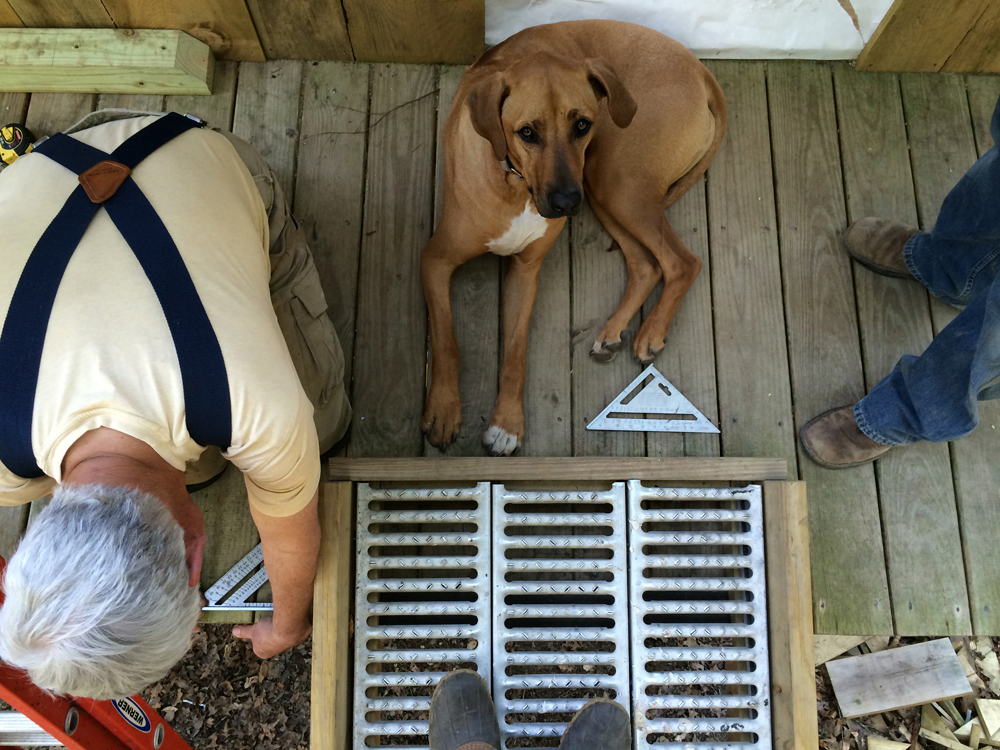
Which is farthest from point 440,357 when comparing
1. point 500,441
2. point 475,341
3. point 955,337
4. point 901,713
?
point 901,713

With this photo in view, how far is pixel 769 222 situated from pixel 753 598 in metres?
1.32

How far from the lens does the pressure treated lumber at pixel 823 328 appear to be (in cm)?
217

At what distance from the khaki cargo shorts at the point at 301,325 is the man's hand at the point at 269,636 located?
0.46m

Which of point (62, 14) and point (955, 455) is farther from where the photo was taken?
point (62, 14)

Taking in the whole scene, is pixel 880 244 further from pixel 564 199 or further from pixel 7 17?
pixel 7 17

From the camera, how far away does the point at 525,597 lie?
2.16 m

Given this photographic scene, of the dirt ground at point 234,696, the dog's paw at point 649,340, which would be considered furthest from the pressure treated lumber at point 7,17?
the dog's paw at point 649,340

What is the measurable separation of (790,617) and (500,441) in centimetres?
97

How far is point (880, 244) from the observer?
91.4 inches

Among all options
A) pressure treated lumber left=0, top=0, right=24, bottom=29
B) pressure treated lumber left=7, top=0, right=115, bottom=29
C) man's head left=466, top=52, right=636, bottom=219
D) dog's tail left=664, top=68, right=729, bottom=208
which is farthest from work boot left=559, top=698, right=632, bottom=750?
pressure treated lumber left=0, top=0, right=24, bottom=29

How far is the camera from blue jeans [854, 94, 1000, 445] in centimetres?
172

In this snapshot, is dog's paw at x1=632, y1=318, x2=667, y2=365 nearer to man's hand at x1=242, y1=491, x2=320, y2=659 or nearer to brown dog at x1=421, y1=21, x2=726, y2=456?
brown dog at x1=421, y1=21, x2=726, y2=456

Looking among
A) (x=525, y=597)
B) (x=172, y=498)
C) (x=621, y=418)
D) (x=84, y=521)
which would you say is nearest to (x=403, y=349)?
(x=621, y=418)

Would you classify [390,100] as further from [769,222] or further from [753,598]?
[753,598]
